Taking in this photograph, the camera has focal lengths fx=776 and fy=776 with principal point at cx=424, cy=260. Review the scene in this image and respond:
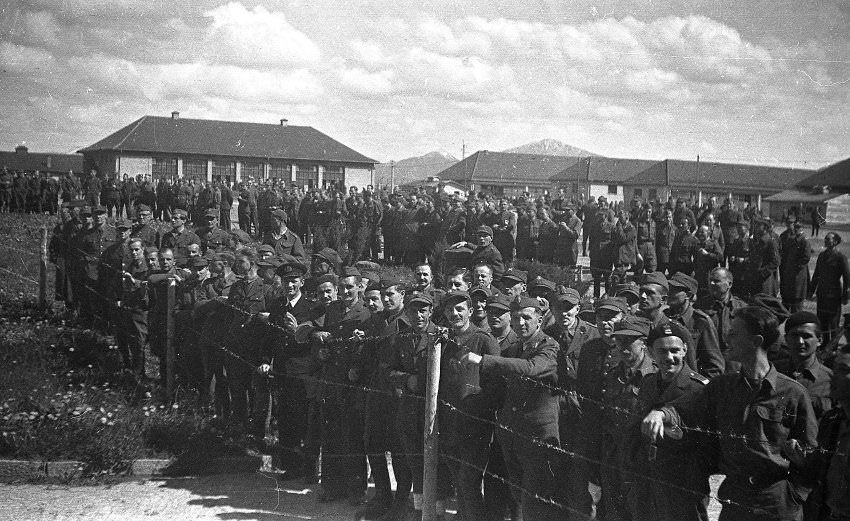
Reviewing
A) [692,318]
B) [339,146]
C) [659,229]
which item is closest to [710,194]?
[659,229]

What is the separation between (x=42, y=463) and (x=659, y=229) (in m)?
13.1

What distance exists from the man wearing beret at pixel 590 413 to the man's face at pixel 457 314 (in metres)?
0.87

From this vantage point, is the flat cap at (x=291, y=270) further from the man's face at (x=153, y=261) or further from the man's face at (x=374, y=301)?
the man's face at (x=153, y=261)

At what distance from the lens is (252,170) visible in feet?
124

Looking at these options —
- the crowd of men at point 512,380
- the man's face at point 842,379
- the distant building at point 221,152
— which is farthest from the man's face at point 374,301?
the distant building at point 221,152

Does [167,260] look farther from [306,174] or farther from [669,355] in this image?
[306,174]

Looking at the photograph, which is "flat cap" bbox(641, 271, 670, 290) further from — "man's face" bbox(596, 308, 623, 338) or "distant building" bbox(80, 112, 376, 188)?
"distant building" bbox(80, 112, 376, 188)

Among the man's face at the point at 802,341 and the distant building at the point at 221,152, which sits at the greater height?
the distant building at the point at 221,152

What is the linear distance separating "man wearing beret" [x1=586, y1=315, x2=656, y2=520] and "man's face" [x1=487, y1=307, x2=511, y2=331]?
87 cm

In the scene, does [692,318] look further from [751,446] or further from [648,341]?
[751,446]

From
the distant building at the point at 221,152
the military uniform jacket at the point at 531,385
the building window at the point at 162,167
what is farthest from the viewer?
the building window at the point at 162,167

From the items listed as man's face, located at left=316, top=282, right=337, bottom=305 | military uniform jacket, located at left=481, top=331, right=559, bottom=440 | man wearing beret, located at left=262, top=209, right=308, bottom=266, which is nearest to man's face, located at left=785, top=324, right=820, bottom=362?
military uniform jacket, located at left=481, top=331, right=559, bottom=440

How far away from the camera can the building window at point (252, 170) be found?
3649 cm

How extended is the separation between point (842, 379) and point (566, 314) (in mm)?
2712
